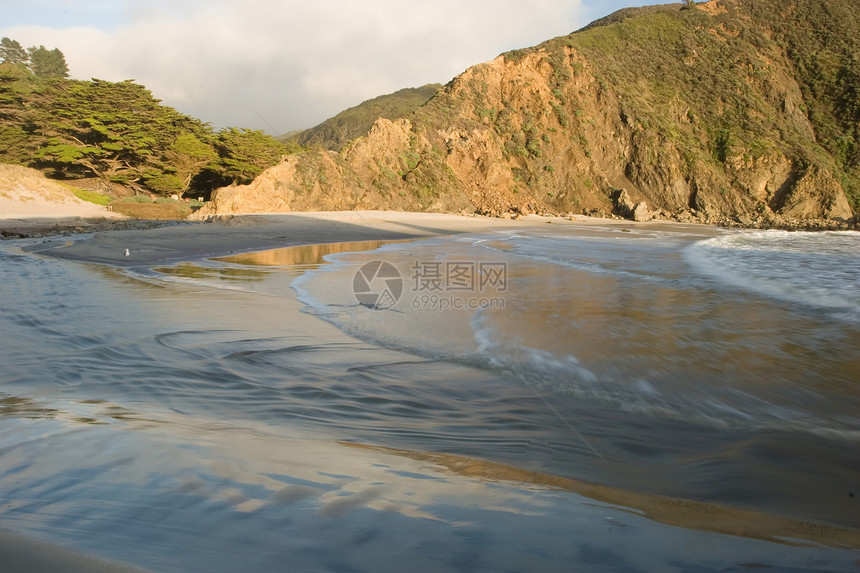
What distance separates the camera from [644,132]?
30.4m

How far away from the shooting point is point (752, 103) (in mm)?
32875

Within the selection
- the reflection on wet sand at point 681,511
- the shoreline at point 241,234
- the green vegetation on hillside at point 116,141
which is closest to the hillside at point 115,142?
the green vegetation on hillside at point 116,141

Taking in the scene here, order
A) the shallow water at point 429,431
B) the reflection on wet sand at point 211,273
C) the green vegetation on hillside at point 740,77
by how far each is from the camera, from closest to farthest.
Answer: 1. the shallow water at point 429,431
2. the reflection on wet sand at point 211,273
3. the green vegetation on hillside at point 740,77

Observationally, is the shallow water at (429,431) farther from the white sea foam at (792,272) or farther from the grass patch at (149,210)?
the grass patch at (149,210)

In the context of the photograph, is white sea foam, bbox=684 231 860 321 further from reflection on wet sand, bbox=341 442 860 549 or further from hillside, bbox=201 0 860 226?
hillside, bbox=201 0 860 226

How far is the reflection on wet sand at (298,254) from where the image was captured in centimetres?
923

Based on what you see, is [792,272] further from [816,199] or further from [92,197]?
[816,199]

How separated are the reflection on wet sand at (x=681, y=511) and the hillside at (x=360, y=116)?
202 feet

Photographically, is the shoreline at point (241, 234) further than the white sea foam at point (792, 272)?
Yes

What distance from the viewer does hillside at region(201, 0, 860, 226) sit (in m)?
23.6

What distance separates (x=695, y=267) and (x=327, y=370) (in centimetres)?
768

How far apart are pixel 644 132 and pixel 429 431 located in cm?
3250

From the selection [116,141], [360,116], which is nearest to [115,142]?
[116,141]

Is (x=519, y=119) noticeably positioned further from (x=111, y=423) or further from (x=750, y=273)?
(x=111, y=423)
